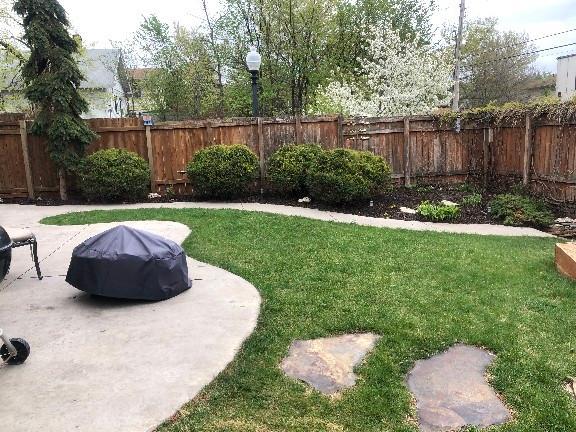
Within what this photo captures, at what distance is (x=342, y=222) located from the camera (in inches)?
334

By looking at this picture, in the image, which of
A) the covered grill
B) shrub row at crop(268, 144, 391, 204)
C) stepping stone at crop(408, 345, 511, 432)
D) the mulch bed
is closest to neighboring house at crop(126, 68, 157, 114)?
the mulch bed

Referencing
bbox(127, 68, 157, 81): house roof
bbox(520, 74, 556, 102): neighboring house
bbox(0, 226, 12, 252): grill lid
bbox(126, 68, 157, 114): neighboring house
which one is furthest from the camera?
bbox(520, 74, 556, 102): neighboring house

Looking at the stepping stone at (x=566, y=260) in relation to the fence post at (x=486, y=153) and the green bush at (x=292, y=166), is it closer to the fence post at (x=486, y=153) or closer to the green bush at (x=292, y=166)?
the green bush at (x=292, y=166)

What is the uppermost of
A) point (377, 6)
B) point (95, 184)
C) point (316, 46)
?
point (377, 6)

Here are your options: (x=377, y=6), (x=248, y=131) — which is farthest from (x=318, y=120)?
(x=377, y=6)

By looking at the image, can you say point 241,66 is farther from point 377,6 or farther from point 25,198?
point 25,198

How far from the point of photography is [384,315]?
427 centimetres

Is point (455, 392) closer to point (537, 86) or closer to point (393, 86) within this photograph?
point (393, 86)

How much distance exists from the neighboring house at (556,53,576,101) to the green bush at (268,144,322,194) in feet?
89.2

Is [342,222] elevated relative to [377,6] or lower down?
lower down

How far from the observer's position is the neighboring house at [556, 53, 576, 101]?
3114cm

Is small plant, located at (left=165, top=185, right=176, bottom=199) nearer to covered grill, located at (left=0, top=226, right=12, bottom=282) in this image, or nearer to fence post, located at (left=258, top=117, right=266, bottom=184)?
fence post, located at (left=258, top=117, right=266, bottom=184)

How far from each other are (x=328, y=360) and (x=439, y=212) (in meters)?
6.15

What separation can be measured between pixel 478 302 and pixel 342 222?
4011mm
